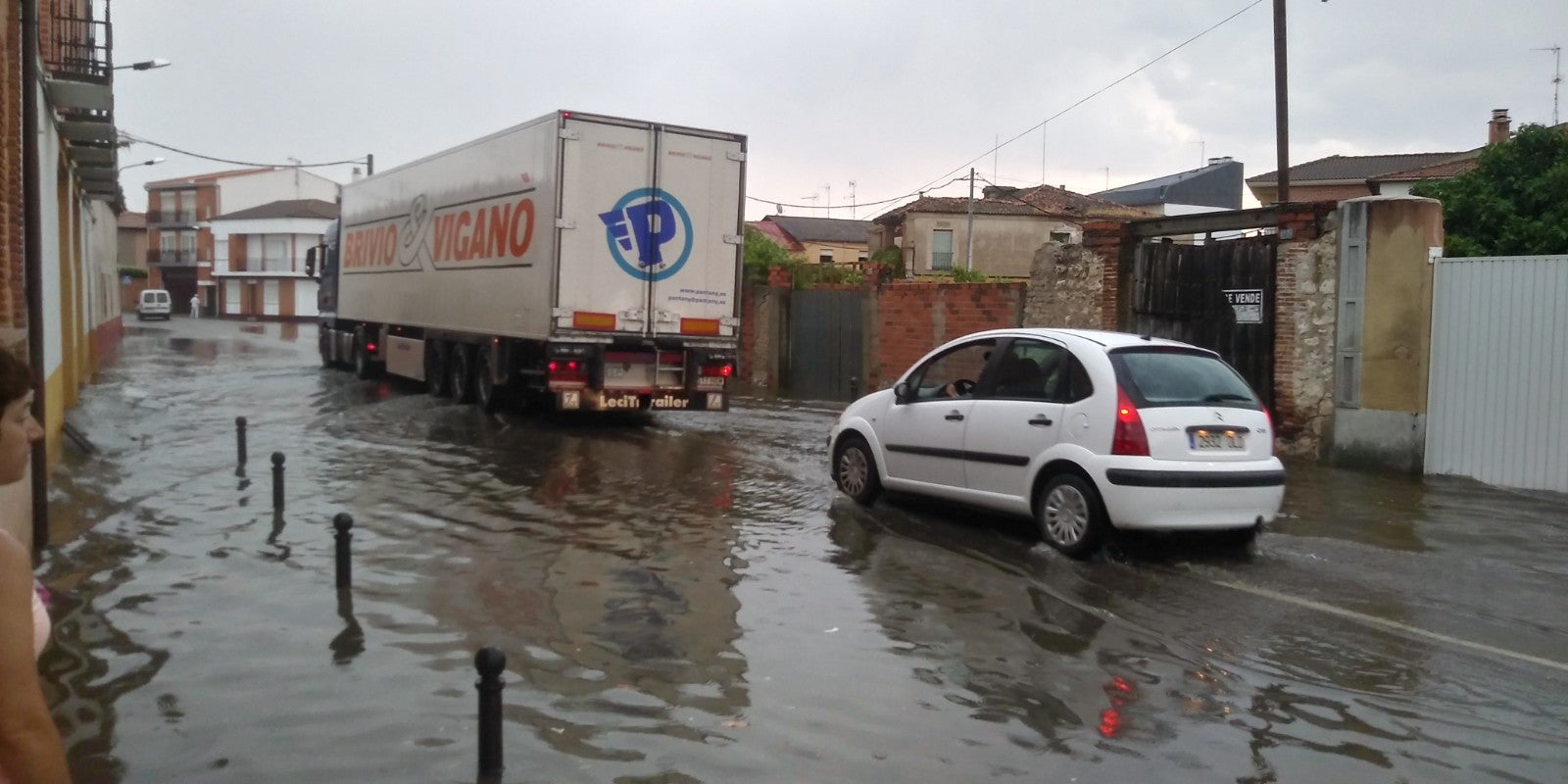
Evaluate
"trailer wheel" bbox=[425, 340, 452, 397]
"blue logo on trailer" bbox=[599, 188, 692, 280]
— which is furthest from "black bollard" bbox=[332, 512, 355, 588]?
"trailer wheel" bbox=[425, 340, 452, 397]

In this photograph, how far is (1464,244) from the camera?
27172mm

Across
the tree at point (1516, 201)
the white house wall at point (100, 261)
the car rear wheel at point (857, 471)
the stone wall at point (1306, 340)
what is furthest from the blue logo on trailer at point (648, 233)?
the tree at point (1516, 201)

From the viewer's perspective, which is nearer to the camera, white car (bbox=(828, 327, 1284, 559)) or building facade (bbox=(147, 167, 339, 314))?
white car (bbox=(828, 327, 1284, 559))

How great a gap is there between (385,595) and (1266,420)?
5.65 meters

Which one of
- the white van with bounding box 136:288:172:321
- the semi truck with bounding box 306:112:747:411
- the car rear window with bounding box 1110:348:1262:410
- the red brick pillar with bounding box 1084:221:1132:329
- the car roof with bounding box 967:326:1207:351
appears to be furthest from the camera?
the white van with bounding box 136:288:172:321

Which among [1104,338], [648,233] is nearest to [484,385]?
[648,233]

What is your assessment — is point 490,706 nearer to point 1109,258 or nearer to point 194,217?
point 1109,258

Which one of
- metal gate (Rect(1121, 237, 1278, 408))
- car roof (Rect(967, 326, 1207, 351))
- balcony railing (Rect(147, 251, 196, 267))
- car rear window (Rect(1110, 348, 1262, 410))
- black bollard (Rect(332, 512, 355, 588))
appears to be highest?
balcony railing (Rect(147, 251, 196, 267))

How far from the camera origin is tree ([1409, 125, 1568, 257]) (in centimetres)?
2653

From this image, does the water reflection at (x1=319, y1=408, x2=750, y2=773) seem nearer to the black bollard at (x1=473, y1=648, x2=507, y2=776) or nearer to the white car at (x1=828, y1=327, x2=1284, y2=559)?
the black bollard at (x1=473, y1=648, x2=507, y2=776)

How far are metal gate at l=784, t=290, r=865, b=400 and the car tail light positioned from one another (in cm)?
1420

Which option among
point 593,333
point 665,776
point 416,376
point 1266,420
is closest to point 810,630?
point 665,776

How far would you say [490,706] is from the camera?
446 centimetres

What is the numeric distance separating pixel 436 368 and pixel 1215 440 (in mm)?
14290
